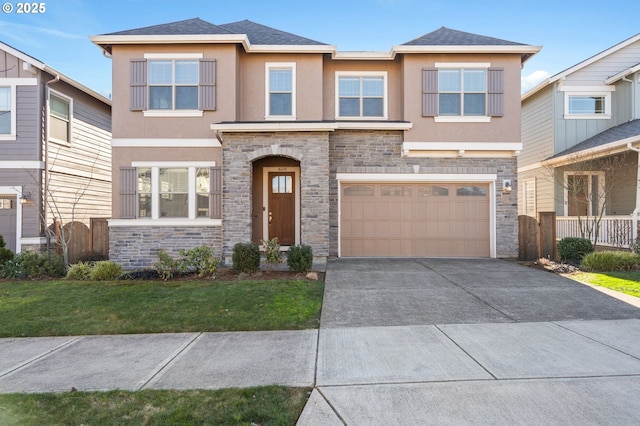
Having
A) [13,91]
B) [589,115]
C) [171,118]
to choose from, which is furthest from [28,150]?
[589,115]

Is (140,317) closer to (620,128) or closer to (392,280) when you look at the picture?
(392,280)

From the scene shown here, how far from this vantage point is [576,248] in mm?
10562

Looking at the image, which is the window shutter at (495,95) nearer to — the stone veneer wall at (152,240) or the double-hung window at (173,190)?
the double-hung window at (173,190)

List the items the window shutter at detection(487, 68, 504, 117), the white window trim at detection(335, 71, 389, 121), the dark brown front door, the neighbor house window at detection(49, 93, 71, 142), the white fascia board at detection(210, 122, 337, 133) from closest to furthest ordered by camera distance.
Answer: the white fascia board at detection(210, 122, 337, 133) < the window shutter at detection(487, 68, 504, 117) < the white window trim at detection(335, 71, 389, 121) < the dark brown front door < the neighbor house window at detection(49, 93, 71, 142)

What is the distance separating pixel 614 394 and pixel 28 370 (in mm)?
5856

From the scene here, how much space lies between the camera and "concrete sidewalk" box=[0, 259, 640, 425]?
3.28 m

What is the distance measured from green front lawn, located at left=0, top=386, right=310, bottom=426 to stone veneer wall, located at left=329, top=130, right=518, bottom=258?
8622 millimetres

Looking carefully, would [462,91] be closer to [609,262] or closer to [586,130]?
[609,262]

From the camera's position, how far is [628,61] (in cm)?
1505

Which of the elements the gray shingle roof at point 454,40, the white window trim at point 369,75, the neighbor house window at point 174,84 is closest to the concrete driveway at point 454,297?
the white window trim at point 369,75

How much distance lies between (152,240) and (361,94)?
25.7ft

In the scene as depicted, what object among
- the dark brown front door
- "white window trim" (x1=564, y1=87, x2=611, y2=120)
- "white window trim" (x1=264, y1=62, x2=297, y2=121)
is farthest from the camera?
"white window trim" (x1=564, y1=87, x2=611, y2=120)

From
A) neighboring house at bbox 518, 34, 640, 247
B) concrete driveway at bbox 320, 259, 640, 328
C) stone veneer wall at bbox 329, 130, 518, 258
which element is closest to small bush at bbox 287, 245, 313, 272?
concrete driveway at bbox 320, 259, 640, 328

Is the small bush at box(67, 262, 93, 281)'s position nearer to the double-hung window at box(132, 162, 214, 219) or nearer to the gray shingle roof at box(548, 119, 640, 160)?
the double-hung window at box(132, 162, 214, 219)
